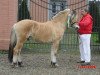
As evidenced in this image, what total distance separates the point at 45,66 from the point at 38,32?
1.22 m

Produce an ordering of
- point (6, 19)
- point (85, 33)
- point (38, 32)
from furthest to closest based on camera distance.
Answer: point (6, 19), point (85, 33), point (38, 32)

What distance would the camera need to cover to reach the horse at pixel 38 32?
14328 mm

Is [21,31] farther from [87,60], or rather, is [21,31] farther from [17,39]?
[87,60]

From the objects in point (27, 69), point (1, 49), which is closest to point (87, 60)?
point (27, 69)

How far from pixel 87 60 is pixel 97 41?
5930 mm

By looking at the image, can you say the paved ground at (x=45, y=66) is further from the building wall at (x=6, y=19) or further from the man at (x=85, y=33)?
the building wall at (x=6, y=19)

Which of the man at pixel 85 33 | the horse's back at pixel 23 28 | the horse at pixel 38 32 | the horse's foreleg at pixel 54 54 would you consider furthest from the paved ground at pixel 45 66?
the horse's back at pixel 23 28

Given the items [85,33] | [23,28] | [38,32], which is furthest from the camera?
[85,33]

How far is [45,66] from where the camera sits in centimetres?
1496

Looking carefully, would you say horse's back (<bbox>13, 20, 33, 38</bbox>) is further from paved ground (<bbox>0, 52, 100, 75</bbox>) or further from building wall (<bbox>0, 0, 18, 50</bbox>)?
building wall (<bbox>0, 0, 18, 50</bbox>)

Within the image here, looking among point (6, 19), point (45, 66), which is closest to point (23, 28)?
point (45, 66)

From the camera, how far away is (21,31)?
14.3 metres

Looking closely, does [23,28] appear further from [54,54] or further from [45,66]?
[45,66]

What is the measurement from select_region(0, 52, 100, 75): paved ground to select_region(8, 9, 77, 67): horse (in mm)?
389
